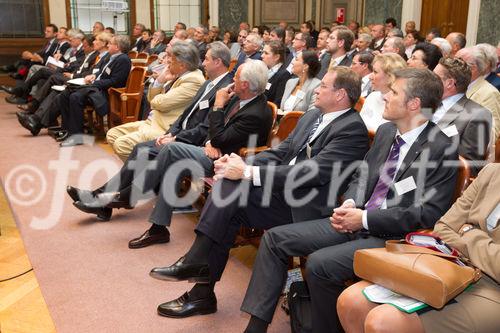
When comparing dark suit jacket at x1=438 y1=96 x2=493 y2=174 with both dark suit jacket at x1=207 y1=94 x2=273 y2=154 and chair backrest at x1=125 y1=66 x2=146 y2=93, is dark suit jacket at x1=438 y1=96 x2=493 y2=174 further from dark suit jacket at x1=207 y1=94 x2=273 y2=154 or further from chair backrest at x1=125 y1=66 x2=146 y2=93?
chair backrest at x1=125 y1=66 x2=146 y2=93

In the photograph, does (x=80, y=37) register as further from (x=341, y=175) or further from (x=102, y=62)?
(x=341, y=175)

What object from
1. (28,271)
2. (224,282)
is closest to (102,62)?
(28,271)

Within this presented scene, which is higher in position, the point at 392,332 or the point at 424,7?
the point at 424,7

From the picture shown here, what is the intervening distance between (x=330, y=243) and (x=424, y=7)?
362 inches

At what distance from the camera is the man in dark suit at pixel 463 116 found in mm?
3072

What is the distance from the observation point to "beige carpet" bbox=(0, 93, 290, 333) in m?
2.68

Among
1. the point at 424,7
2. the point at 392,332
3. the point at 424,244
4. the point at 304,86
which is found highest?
the point at 424,7

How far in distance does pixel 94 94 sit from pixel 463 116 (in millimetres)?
4491

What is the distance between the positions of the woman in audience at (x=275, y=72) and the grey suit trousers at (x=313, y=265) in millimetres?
3130

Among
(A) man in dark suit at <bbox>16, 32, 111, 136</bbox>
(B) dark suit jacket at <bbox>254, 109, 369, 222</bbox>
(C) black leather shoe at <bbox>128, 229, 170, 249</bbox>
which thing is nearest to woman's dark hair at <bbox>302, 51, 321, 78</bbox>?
(B) dark suit jacket at <bbox>254, 109, 369, 222</bbox>

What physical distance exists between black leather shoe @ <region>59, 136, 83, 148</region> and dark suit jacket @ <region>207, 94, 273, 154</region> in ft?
10.7

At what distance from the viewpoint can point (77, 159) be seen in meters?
5.66

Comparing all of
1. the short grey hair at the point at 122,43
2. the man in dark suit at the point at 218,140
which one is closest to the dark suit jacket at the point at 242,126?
the man in dark suit at the point at 218,140

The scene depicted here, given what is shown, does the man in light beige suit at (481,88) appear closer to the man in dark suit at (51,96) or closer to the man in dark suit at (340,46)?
the man in dark suit at (340,46)
